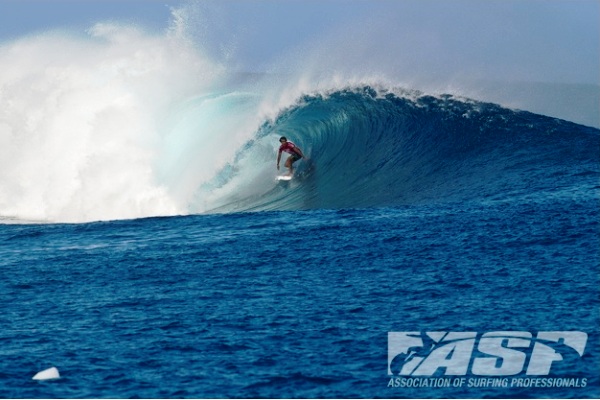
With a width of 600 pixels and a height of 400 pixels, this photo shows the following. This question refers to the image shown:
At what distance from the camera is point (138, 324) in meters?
17.8

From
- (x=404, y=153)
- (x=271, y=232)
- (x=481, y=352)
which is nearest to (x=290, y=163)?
(x=404, y=153)

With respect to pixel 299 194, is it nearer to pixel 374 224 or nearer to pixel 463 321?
pixel 374 224

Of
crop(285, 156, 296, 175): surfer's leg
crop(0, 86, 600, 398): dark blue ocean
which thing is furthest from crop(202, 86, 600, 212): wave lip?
crop(285, 156, 296, 175): surfer's leg

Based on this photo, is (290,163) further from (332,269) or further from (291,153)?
(332,269)

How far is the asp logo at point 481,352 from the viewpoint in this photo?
14.9 metres

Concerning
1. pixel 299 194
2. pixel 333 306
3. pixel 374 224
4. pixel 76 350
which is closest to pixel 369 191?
pixel 299 194

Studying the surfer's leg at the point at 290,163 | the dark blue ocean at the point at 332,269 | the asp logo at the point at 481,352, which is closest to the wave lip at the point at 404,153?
the dark blue ocean at the point at 332,269

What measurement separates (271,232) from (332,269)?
4.19 metres

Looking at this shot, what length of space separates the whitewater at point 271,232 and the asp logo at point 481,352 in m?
0.09

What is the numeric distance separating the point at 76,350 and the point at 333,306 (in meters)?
5.03

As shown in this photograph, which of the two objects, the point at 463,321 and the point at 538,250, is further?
the point at 538,250

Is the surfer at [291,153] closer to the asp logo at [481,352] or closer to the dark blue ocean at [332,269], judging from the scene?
the dark blue ocean at [332,269]

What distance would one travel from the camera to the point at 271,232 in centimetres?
2481

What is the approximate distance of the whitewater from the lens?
1562 centimetres
